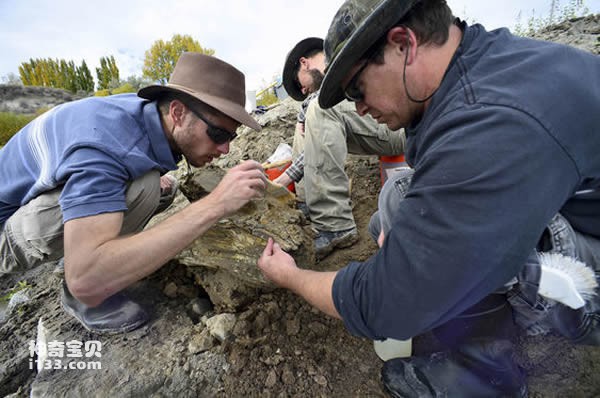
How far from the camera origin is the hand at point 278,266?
4.94 feet

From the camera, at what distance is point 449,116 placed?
94cm

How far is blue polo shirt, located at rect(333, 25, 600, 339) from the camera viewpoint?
2.72ft

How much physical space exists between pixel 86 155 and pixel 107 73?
42.3 meters

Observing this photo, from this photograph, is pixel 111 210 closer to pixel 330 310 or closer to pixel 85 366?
pixel 85 366

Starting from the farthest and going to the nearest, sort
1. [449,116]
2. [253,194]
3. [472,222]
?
[253,194]
[449,116]
[472,222]

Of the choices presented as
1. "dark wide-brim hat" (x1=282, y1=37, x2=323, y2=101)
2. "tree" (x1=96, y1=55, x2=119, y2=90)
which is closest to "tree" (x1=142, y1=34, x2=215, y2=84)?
"tree" (x1=96, y1=55, x2=119, y2=90)

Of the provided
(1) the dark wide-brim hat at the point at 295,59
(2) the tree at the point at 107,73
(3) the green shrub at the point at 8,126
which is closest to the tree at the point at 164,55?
(2) the tree at the point at 107,73

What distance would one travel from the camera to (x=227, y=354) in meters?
1.76

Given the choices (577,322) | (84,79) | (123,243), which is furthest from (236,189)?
(84,79)

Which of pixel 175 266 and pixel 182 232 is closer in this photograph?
pixel 182 232

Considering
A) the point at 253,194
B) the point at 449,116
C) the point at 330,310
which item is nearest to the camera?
the point at 449,116

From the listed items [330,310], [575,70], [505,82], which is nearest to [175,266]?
[330,310]

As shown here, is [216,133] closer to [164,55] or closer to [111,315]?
[111,315]

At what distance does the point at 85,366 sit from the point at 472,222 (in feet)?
7.34
